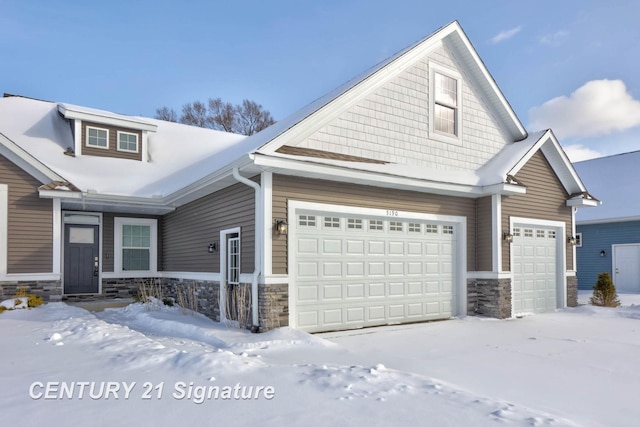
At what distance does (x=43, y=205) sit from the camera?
10.9 metres

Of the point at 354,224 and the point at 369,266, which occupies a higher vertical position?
the point at 354,224

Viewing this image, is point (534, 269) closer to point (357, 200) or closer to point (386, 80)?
point (357, 200)

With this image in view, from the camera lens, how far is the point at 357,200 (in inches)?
350

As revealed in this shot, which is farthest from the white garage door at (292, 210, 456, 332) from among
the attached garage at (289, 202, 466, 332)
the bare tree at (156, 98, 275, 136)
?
the bare tree at (156, 98, 275, 136)

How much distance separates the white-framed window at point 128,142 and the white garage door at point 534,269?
11365mm

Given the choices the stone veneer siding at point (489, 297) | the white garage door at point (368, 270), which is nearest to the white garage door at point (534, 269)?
the stone veneer siding at point (489, 297)

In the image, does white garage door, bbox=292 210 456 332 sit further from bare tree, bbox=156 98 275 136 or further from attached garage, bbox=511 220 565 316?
bare tree, bbox=156 98 275 136

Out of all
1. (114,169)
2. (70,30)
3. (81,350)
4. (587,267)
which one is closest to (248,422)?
(81,350)

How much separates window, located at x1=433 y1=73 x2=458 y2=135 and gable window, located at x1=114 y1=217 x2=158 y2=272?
8570mm

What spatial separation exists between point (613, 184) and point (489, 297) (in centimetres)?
1406

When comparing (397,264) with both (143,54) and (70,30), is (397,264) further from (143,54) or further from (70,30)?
(143,54)

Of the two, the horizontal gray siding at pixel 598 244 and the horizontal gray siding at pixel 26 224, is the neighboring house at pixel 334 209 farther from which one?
the horizontal gray siding at pixel 598 244

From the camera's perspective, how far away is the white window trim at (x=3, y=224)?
1037cm

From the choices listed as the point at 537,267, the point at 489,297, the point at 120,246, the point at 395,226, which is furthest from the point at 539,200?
the point at 120,246
